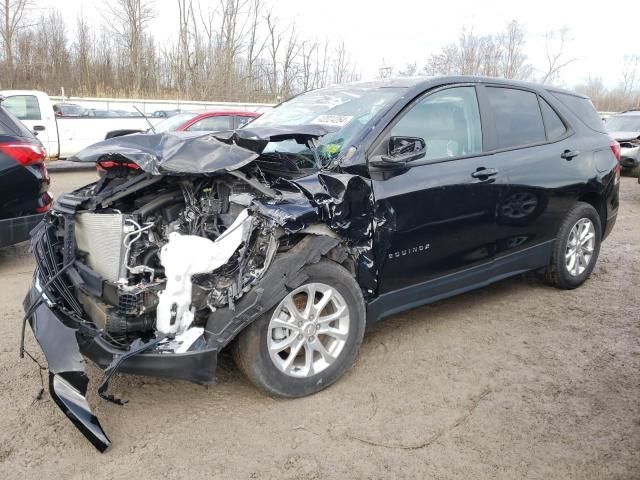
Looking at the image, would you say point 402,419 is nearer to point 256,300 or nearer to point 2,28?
point 256,300

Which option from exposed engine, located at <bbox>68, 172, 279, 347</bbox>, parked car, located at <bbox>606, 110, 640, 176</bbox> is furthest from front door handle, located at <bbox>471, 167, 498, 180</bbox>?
parked car, located at <bbox>606, 110, 640, 176</bbox>

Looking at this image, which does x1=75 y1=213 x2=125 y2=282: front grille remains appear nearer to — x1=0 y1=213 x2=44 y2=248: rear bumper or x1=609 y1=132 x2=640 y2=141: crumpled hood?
x1=0 y1=213 x2=44 y2=248: rear bumper

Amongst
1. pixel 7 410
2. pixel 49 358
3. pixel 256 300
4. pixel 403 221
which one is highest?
A: pixel 403 221

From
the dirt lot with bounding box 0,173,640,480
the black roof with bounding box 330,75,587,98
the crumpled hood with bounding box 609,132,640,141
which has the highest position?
the black roof with bounding box 330,75,587,98

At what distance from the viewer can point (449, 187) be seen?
3662 mm

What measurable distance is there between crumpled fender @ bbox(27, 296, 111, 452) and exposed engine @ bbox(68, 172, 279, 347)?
20cm

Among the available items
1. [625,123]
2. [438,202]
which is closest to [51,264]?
[438,202]

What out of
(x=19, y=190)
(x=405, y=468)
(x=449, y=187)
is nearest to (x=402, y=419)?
(x=405, y=468)

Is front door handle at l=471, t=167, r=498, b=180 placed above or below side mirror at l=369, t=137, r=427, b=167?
below

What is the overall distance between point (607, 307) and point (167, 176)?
3.83 m

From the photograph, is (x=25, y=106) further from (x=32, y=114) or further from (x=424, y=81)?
(x=424, y=81)

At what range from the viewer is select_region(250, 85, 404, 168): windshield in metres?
3.43

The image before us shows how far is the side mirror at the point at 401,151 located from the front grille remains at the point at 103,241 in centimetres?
154

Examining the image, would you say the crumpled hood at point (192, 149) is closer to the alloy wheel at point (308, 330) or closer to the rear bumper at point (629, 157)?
the alloy wheel at point (308, 330)
